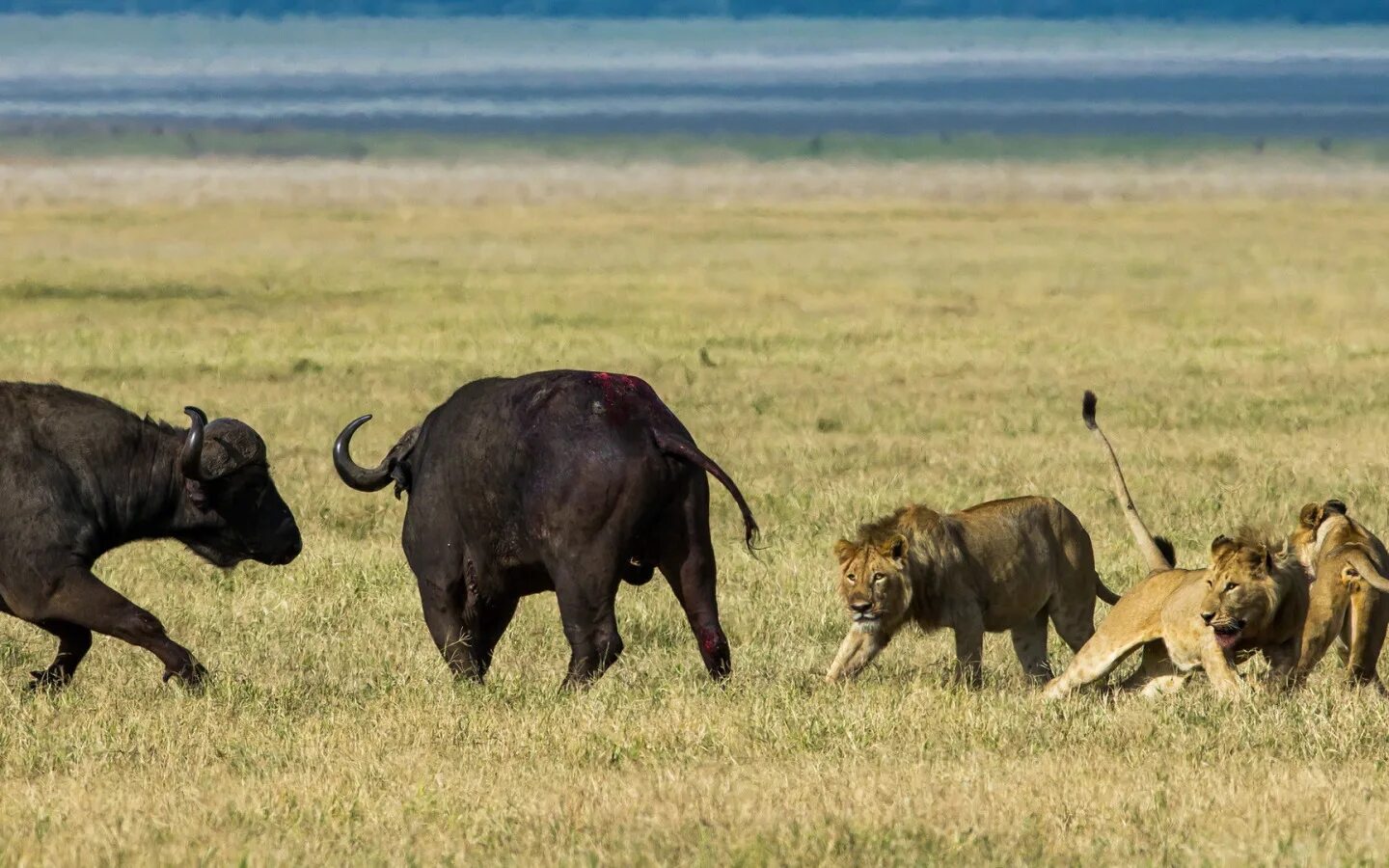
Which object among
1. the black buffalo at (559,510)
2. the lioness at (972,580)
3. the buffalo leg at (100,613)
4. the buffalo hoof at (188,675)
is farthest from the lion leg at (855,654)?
the buffalo leg at (100,613)

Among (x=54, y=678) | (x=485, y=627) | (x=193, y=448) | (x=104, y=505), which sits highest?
(x=193, y=448)

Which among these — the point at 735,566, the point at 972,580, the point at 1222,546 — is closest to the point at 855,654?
the point at 972,580

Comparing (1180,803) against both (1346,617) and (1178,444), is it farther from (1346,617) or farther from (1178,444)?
(1178,444)

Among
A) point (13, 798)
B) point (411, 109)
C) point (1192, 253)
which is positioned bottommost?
point (411, 109)

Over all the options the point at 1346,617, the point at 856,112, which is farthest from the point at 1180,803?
the point at 856,112

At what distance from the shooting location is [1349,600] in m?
8.83

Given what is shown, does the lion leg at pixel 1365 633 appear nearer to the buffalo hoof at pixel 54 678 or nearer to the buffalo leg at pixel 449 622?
the buffalo leg at pixel 449 622

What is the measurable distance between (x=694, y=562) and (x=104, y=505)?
2394 mm

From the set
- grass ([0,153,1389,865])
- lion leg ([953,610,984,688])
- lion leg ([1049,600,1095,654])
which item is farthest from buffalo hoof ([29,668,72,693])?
lion leg ([1049,600,1095,654])

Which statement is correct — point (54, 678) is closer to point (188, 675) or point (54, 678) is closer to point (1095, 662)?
point (188, 675)

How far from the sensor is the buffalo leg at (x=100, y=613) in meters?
8.99

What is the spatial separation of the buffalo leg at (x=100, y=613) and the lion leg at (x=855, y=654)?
2.52m

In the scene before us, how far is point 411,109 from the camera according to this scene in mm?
171250

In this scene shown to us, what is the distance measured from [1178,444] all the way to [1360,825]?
9.86 m
